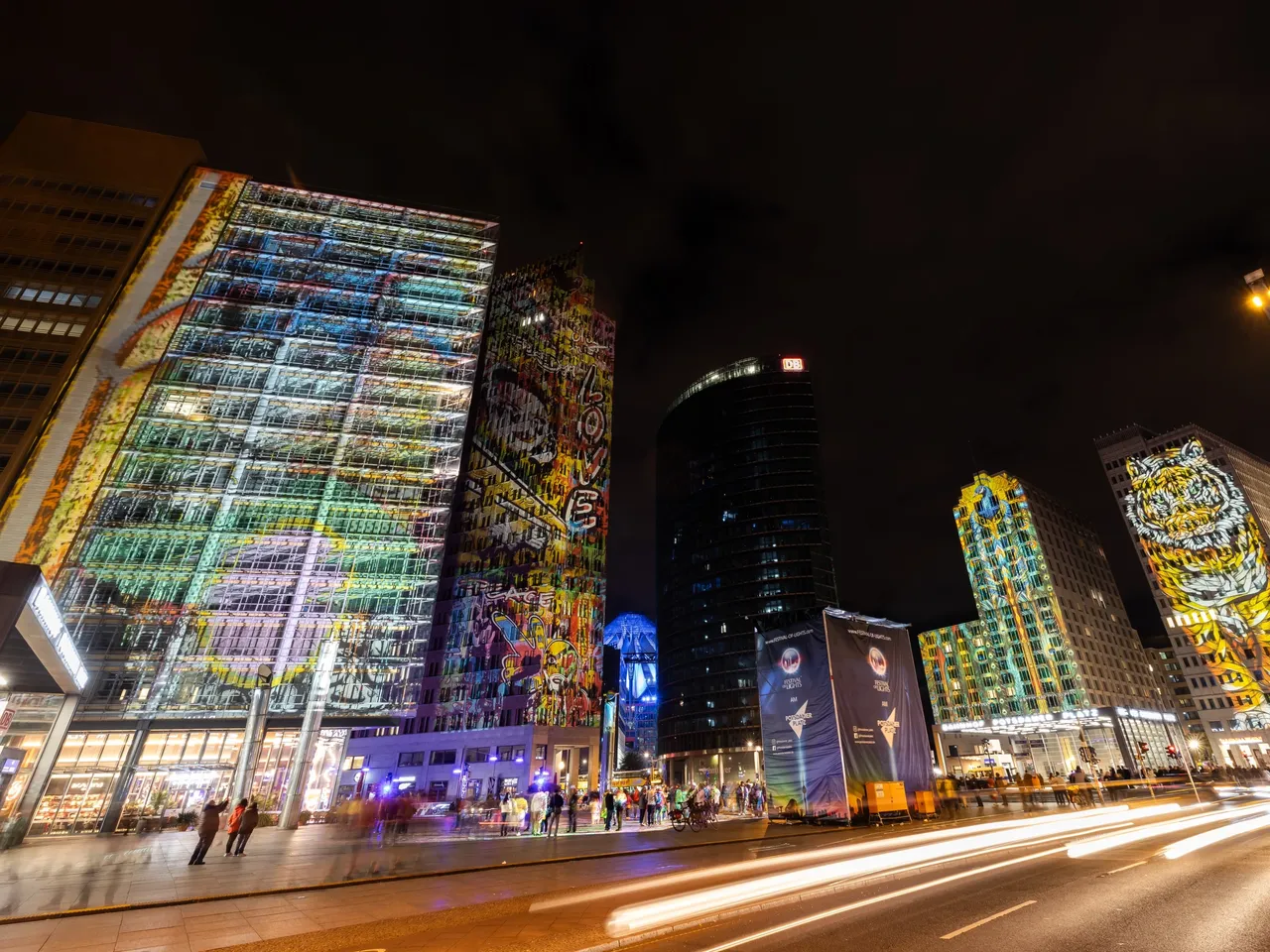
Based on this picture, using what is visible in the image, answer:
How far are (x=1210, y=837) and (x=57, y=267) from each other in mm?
86337

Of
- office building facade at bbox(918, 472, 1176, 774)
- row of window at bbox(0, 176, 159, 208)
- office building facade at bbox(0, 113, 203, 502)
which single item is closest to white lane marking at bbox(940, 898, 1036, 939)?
office building facade at bbox(0, 113, 203, 502)

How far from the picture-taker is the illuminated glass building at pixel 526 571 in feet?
211

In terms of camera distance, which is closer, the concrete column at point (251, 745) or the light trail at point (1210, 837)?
the light trail at point (1210, 837)

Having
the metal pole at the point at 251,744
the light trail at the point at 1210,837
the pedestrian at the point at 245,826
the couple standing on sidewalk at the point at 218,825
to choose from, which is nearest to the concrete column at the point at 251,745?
the metal pole at the point at 251,744

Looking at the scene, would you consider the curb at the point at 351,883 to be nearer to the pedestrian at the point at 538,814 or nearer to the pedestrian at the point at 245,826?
the pedestrian at the point at 245,826

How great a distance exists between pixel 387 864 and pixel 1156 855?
20.3 m

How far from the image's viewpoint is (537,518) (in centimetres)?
7025

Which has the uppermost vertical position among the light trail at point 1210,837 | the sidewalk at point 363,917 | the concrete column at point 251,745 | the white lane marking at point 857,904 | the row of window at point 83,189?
the row of window at point 83,189

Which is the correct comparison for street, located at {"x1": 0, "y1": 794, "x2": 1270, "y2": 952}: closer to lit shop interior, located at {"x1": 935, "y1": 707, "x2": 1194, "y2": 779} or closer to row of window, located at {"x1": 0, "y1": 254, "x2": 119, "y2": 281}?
row of window, located at {"x1": 0, "y1": 254, "x2": 119, "y2": 281}

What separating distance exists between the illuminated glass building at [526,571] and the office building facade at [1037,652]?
72577 mm

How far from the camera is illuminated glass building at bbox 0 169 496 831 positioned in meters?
42.3

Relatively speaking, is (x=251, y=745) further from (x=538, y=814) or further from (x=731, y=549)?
(x=731, y=549)

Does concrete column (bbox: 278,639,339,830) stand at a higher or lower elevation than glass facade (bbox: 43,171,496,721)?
lower

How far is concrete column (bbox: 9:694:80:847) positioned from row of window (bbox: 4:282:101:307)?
43.2 meters
